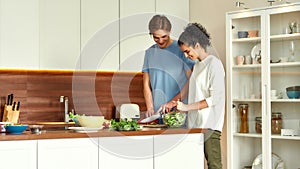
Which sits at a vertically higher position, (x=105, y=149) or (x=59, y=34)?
(x=59, y=34)

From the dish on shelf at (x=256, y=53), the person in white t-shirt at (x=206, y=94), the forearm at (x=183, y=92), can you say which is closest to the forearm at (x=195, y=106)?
the person in white t-shirt at (x=206, y=94)

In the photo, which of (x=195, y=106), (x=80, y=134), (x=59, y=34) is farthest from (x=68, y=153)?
(x=59, y=34)

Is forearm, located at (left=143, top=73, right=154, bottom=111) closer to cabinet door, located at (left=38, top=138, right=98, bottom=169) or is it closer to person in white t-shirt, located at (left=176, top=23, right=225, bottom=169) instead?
person in white t-shirt, located at (left=176, top=23, right=225, bottom=169)

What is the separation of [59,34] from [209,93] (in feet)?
5.18

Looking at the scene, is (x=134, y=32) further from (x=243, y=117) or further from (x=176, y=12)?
(x=243, y=117)

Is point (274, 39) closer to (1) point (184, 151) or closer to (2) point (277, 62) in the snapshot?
(2) point (277, 62)

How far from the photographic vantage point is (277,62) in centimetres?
506

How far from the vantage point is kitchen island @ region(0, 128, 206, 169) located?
3701 millimetres

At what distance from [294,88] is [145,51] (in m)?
1.56

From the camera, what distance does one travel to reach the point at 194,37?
15.9 ft

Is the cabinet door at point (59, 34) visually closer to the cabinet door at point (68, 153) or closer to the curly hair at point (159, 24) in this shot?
the curly hair at point (159, 24)

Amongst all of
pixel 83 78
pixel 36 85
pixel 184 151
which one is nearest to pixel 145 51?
pixel 83 78

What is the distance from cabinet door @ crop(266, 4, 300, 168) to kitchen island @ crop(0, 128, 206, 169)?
76cm

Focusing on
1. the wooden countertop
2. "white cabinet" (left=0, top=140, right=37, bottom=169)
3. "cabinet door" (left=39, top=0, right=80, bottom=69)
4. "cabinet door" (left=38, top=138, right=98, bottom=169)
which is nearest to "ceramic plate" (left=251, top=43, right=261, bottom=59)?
the wooden countertop
